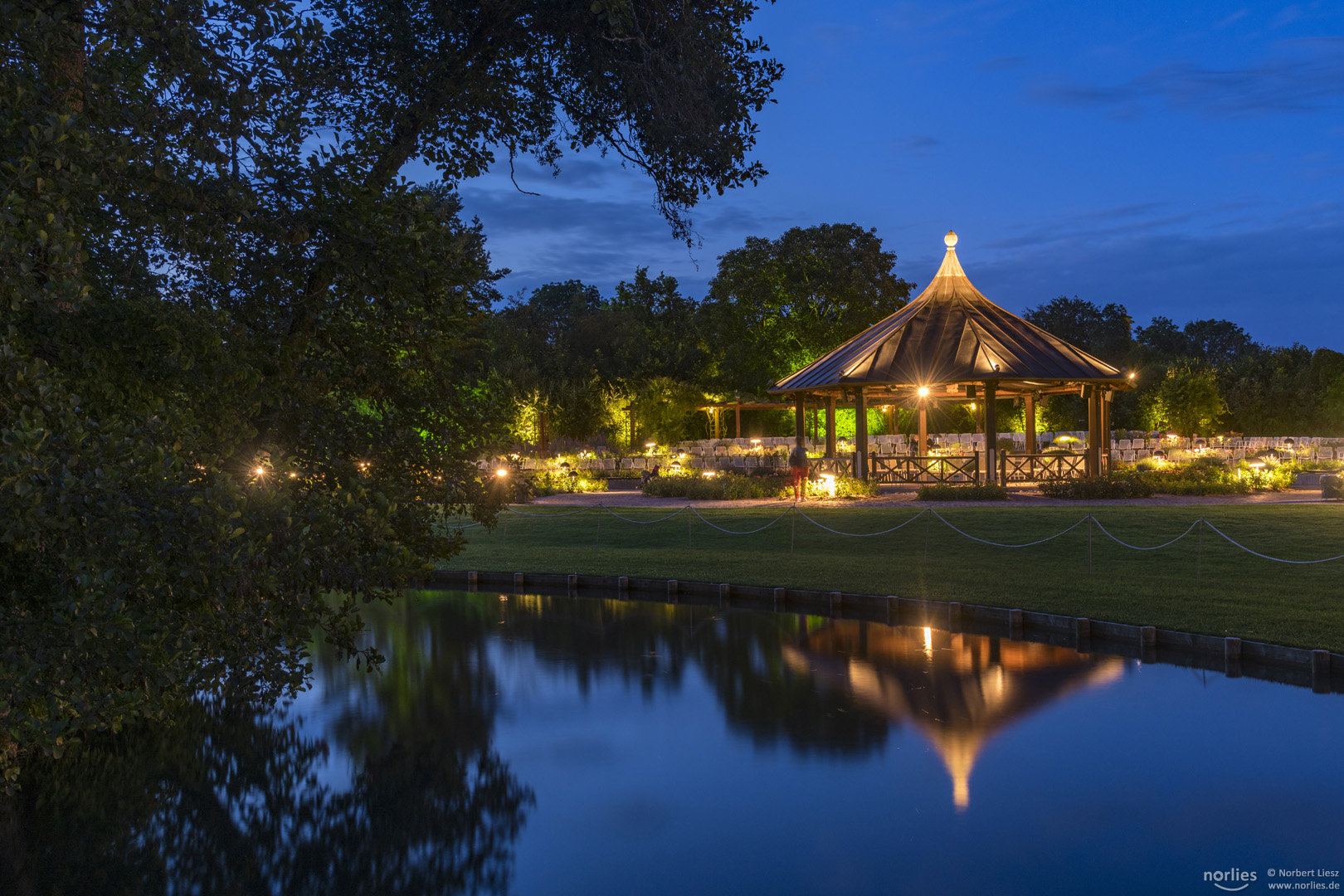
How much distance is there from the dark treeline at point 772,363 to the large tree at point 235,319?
3424 centimetres

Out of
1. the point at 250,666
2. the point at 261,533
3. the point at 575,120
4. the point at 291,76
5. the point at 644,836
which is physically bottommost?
the point at 644,836

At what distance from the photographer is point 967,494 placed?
2358cm

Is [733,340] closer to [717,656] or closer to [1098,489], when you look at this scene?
[1098,489]

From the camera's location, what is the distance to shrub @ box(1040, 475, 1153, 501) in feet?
77.6

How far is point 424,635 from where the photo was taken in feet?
42.4

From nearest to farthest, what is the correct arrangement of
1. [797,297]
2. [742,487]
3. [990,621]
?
[990,621] → [742,487] → [797,297]

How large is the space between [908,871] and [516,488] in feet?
13.6

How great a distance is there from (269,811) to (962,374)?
72.8ft

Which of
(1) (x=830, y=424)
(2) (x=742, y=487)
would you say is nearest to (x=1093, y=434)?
(1) (x=830, y=424)

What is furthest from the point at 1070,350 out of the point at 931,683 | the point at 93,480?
the point at 93,480

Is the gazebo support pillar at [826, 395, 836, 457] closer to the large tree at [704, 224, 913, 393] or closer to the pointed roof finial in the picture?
the pointed roof finial

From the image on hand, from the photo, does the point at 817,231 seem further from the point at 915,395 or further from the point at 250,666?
the point at 250,666

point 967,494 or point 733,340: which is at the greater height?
point 733,340

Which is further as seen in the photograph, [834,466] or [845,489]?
[834,466]
